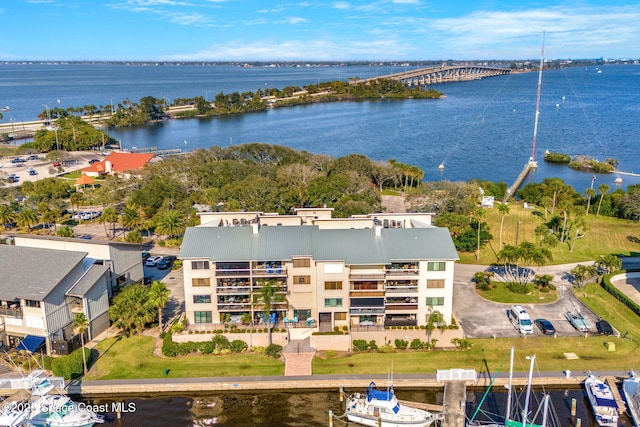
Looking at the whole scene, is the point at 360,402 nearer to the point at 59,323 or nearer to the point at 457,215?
the point at 59,323

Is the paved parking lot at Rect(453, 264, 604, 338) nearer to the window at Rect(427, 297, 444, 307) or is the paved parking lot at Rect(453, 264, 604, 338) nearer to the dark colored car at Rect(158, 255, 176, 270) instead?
the window at Rect(427, 297, 444, 307)

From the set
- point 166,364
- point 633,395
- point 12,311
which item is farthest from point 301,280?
point 633,395

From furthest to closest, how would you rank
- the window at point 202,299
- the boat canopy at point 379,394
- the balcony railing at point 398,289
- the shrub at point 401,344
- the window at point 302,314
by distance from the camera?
the window at point 302,314 < the window at point 202,299 < the balcony railing at point 398,289 < the shrub at point 401,344 < the boat canopy at point 379,394

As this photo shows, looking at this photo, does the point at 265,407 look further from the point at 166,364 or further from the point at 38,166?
the point at 38,166

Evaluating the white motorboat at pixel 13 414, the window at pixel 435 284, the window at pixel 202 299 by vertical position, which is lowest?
the white motorboat at pixel 13 414

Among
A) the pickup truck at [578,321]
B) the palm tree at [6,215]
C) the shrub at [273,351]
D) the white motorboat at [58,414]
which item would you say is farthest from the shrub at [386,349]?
the palm tree at [6,215]

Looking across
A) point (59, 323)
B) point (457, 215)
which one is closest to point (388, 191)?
point (457, 215)

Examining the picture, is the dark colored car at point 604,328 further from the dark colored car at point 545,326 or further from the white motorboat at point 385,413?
the white motorboat at point 385,413
